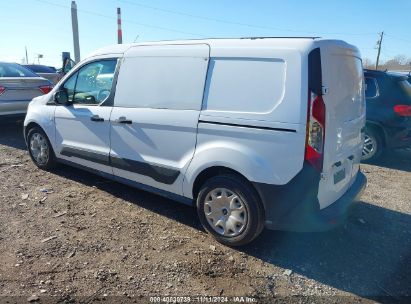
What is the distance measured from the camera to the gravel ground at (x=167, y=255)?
2896mm

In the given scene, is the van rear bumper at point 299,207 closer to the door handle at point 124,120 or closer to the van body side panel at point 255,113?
the van body side panel at point 255,113

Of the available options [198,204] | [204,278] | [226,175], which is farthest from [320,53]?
[204,278]

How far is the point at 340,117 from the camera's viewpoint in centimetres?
317

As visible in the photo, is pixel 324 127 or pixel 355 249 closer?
pixel 324 127

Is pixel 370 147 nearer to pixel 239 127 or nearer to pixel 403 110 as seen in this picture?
pixel 403 110

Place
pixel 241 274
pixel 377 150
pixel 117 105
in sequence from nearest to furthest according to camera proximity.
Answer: pixel 241 274 → pixel 117 105 → pixel 377 150

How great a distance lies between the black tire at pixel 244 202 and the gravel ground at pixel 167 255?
15cm

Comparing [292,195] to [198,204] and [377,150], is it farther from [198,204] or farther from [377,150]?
[377,150]

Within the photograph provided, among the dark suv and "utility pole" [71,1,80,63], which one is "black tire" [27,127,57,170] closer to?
the dark suv

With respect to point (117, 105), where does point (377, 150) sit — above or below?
below

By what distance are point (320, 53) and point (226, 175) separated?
4.33 feet

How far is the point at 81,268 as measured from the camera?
10.3 feet

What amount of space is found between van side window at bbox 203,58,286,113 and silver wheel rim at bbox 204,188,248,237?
31.7 inches

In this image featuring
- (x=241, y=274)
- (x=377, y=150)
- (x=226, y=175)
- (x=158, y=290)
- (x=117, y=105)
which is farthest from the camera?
(x=377, y=150)
